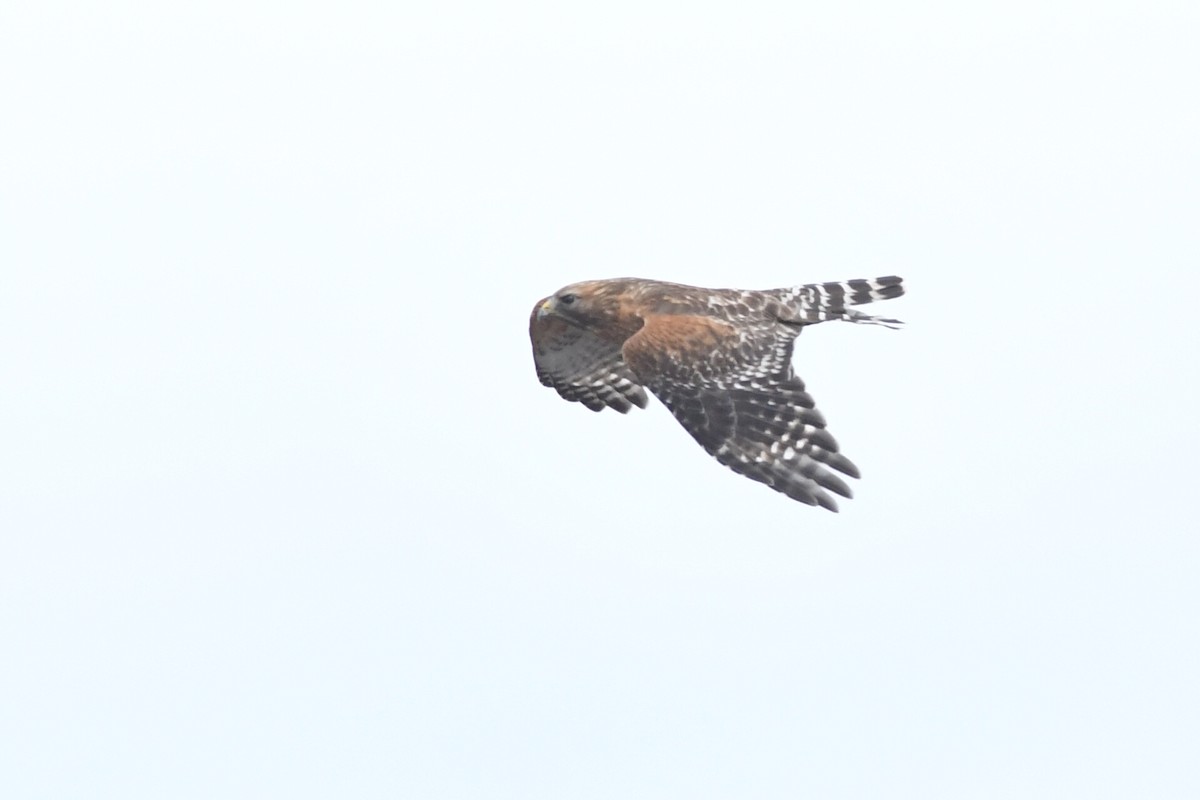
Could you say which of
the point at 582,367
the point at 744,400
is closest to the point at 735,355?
the point at 744,400

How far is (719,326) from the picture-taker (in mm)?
24109

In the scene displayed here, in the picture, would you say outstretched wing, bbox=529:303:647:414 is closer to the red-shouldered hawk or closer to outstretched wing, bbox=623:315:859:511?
the red-shouldered hawk

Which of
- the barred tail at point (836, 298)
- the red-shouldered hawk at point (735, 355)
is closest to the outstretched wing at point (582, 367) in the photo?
the red-shouldered hawk at point (735, 355)

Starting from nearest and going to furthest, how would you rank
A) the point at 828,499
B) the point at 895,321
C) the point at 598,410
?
1. the point at 828,499
2. the point at 895,321
3. the point at 598,410

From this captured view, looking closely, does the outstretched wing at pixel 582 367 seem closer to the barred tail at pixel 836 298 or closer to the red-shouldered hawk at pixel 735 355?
the red-shouldered hawk at pixel 735 355

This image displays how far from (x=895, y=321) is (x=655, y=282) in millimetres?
2473

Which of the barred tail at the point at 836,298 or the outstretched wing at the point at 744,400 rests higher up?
the barred tail at the point at 836,298

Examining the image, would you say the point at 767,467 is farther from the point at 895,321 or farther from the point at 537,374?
the point at 537,374

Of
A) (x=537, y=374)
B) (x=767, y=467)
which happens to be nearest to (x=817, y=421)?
(x=767, y=467)

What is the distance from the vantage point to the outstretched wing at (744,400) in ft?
76.1

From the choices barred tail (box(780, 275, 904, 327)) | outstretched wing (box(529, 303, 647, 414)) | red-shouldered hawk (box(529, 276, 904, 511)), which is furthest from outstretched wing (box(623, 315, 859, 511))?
outstretched wing (box(529, 303, 647, 414))

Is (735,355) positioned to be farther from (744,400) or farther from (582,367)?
(582,367)

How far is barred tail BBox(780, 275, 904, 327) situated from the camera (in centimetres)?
2509

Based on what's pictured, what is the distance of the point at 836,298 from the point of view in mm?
25672
